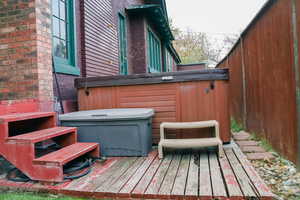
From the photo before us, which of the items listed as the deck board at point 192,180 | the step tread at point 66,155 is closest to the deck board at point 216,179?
the deck board at point 192,180

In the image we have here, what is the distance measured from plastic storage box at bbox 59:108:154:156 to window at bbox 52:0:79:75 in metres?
1.17

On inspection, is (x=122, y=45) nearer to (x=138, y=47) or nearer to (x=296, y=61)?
(x=138, y=47)

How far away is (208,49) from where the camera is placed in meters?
29.8

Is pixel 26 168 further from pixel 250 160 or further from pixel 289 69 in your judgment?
pixel 289 69

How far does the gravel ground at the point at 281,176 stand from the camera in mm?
1991

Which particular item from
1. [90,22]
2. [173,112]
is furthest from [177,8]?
[173,112]

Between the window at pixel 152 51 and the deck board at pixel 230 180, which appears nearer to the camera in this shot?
the deck board at pixel 230 180

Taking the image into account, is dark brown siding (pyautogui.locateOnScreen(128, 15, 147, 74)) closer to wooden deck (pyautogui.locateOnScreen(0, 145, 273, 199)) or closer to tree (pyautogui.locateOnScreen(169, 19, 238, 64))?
wooden deck (pyautogui.locateOnScreen(0, 145, 273, 199))

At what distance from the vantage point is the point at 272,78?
3.14 meters

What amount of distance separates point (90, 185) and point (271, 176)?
1732 millimetres

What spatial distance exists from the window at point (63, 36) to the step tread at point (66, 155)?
154 centimetres

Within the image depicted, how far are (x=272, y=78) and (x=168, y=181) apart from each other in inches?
77.5

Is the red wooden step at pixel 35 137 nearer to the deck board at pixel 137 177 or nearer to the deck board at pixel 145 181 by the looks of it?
the deck board at pixel 137 177

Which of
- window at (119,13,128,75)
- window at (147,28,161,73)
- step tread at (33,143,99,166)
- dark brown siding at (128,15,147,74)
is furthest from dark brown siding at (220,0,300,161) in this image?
window at (147,28,161,73)
